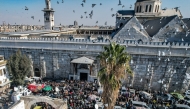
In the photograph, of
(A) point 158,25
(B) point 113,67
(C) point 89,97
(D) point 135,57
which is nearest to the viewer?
(B) point 113,67

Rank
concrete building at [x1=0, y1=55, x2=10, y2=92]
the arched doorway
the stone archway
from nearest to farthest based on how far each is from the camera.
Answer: the stone archway → concrete building at [x1=0, y1=55, x2=10, y2=92] → the arched doorway

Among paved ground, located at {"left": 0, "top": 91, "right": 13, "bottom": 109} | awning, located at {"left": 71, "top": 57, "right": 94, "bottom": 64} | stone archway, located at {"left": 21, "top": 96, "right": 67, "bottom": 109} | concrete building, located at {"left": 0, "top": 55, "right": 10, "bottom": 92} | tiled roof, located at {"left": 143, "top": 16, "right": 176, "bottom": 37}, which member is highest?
tiled roof, located at {"left": 143, "top": 16, "right": 176, "bottom": 37}

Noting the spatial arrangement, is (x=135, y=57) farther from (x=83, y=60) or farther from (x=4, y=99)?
(x=4, y=99)

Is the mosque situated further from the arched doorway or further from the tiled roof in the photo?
the tiled roof

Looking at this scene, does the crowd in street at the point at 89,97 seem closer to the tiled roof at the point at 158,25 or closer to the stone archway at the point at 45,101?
the stone archway at the point at 45,101

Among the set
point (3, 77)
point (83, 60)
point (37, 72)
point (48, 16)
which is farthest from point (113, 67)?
point (48, 16)

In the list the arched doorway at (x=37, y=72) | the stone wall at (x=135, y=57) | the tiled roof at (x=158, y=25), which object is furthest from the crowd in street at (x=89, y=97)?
the tiled roof at (x=158, y=25)

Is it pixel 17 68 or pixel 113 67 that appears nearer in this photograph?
pixel 113 67

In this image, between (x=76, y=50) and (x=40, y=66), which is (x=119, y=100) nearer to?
(x=76, y=50)

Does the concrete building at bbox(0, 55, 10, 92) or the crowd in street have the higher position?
the concrete building at bbox(0, 55, 10, 92)

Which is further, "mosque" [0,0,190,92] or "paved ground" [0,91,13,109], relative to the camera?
"mosque" [0,0,190,92]

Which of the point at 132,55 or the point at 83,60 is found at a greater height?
the point at 132,55

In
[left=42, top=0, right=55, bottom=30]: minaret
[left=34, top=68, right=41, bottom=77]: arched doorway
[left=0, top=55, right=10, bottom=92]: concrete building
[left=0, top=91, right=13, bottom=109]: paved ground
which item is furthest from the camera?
[left=42, top=0, right=55, bottom=30]: minaret

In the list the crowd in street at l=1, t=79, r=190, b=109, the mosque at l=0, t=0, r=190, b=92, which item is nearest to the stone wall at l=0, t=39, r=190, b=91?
the mosque at l=0, t=0, r=190, b=92
